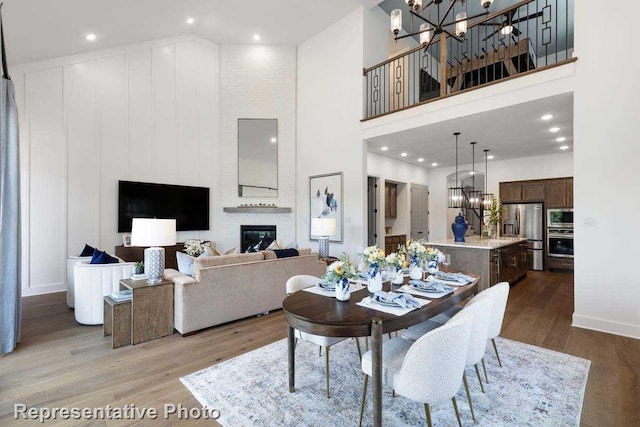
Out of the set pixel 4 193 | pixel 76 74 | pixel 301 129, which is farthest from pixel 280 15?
pixel 4 193

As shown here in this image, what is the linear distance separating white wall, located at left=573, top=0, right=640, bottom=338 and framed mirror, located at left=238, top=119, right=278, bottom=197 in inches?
212

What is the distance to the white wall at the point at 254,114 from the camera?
684cm

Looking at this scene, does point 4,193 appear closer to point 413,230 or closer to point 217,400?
point 217,400

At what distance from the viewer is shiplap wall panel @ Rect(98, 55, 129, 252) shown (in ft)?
17.8

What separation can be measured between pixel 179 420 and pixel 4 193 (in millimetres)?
2656

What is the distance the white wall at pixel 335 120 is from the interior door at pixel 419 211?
302cm

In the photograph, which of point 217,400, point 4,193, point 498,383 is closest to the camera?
point 217,400

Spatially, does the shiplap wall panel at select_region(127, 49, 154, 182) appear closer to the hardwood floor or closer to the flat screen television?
the flat screen television

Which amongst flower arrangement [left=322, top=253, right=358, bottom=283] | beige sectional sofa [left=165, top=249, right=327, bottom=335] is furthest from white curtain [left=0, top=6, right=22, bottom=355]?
flower arrangement [left=322, top=253, right=358, bottom=283]

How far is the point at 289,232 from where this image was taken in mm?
6887

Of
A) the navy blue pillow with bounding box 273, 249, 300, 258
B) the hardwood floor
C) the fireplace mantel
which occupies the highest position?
the fireplace mantel

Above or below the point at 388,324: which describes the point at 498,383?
below

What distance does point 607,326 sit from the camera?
333 cm

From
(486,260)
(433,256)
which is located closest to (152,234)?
(433,256)
